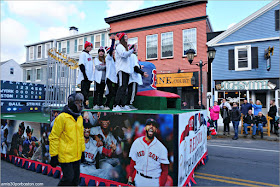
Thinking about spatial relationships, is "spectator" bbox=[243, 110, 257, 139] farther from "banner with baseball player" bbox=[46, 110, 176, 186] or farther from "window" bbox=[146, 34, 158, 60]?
"window" bbox=[146, 34, 158, 60]

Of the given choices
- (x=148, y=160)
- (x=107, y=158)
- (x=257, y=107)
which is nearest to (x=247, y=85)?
(x=257, y=107)

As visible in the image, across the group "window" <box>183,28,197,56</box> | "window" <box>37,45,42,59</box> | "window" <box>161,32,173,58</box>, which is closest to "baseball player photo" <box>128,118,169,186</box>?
→ "window" <box>183,28,197,56</box>

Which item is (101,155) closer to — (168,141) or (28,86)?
(168,141)

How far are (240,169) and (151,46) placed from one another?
561 inches

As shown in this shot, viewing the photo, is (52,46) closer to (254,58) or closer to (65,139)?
(254,58)

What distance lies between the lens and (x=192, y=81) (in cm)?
1545

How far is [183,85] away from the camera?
629 inches

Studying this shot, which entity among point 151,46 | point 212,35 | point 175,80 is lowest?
point 175,80

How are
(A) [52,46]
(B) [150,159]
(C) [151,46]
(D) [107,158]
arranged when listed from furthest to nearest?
1. (A) [52,46]
2. (C) [151,46]
3. (D) [107,158]
4. (B) [150,159]

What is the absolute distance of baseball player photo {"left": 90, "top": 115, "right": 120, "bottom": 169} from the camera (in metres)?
3.58

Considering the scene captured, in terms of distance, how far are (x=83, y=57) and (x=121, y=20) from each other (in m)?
15.6

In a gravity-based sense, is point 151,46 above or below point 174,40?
below

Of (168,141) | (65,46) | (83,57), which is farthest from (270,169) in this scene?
(65,46)

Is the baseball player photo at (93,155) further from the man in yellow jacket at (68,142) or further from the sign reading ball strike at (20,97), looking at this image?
the sign reading ball strike at (20,97)
